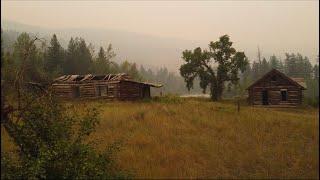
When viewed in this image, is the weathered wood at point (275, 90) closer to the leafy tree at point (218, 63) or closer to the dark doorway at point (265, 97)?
the dark doorway at point (265, 97)

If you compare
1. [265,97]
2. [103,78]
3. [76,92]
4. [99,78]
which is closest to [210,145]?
[103,78]

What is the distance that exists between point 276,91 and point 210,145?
95.3ft

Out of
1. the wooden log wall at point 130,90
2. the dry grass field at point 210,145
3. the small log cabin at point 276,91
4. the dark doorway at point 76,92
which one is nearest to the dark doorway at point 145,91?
the wooden log wall at point 130,90

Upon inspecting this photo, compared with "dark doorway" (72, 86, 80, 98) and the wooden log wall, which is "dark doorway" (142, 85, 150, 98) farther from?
"dark doorway" (72, 86, 80, 98)

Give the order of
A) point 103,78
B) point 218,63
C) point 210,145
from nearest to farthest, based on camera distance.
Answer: point 210,145, point 103,78, point 218,63

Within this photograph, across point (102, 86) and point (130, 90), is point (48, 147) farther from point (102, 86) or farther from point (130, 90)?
point (102, 86)

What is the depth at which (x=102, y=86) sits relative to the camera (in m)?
41.5

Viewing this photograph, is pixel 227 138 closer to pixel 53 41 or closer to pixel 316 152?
pixel 316 152

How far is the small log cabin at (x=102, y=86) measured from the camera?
40344mm

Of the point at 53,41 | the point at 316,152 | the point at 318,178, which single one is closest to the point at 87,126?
the point at 318,178

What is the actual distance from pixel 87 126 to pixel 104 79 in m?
30.4

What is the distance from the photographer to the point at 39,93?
1188 cm

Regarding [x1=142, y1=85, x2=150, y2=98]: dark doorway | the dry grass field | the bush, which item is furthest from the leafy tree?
the bush

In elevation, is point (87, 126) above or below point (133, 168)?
above
